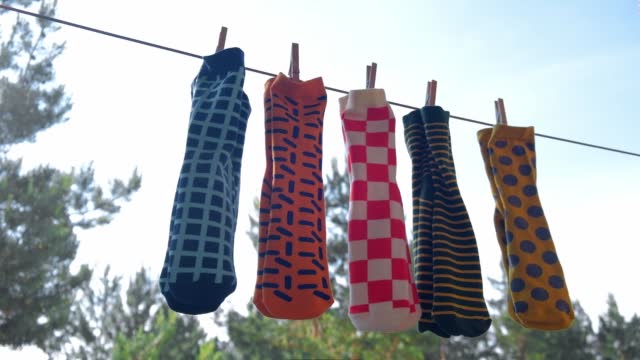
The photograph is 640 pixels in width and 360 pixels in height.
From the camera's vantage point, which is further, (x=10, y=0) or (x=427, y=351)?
(x=427, y=351)

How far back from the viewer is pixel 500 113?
1.23 metres

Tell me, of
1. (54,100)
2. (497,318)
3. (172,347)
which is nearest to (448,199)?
(54,100)

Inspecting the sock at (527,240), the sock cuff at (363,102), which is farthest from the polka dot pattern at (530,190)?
the sock cuff at (363,102)

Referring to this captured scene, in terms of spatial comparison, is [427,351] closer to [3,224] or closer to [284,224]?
[3,224]

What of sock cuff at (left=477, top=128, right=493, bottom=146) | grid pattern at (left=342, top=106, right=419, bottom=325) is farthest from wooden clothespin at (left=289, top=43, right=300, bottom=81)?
sock cuff at (left=477, top=128, right=493, bottom=146)

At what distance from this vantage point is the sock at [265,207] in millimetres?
815

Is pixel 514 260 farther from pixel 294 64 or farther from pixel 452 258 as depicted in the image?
pixel 294 64

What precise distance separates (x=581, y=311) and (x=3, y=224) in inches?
385

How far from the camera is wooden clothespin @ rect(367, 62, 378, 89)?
109cm

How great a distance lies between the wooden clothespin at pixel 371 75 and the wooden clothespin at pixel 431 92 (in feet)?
0.44

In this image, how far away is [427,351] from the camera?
30.2ft

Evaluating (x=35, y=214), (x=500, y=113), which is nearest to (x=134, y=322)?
(x=35, y=214)

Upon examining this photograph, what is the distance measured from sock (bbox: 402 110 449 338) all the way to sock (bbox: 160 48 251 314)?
34 cm

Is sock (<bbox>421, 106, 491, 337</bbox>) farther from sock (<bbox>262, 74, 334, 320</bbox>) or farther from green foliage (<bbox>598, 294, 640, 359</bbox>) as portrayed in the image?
green foliage (<bbox>598, 294, 640, 359</bbox>)
